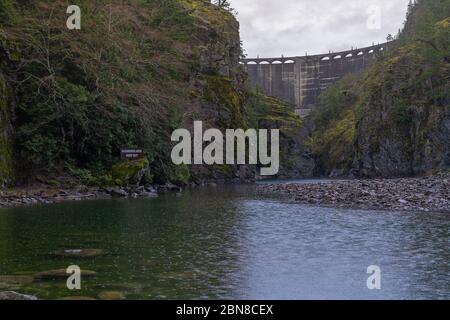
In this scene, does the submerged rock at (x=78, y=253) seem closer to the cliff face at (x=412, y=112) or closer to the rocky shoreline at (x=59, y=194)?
the rocky shoreline at (x=59, y=194)

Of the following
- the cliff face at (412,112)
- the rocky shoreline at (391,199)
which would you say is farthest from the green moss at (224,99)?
the rocky shoreline at (391,199)

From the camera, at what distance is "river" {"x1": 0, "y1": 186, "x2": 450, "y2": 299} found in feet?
31.3

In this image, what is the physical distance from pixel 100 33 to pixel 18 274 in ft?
92.2

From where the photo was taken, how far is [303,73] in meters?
139

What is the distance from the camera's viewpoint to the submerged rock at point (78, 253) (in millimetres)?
12398

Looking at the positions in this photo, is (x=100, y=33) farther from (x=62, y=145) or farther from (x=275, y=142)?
(x=275, y=142)

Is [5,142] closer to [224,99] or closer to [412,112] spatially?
[224,99]

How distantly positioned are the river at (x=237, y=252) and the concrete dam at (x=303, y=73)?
118 meters

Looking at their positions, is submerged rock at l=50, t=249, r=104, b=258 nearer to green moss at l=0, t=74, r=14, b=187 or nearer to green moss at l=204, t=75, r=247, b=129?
green moss at l=0, t=74, r=14, b=187

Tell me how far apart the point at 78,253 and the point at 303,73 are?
13107 centimetres

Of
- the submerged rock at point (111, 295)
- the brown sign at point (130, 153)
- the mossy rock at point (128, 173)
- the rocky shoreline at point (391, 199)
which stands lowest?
the submerged rock at point (111, 295)

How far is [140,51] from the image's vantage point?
1702 inches

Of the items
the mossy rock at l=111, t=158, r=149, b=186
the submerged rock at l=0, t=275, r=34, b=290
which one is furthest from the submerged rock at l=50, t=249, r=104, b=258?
the mossy rock at l=111, t=158, r=149, b=186
